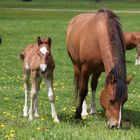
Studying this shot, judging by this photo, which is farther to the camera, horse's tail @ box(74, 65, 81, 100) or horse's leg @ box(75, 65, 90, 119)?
horse's tail @ box(74, 65, 81, 100)

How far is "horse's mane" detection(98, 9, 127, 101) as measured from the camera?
836cm

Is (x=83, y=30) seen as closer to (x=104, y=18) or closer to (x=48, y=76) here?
(x=104, y=18)

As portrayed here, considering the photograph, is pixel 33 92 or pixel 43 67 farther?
pixel 33 92

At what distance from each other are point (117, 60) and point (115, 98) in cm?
77

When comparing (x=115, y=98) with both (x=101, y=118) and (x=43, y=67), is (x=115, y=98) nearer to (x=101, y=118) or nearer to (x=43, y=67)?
(x=43, y=67)

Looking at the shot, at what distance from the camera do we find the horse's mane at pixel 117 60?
27.4ft

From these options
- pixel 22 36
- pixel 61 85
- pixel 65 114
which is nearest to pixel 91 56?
pixel 65 114

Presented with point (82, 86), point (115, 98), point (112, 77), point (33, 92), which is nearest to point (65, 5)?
point (82, 86)

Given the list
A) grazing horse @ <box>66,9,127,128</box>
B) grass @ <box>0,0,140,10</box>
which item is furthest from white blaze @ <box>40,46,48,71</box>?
grass @ <box>0,0,140,10</box>

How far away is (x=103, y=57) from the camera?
9.20m

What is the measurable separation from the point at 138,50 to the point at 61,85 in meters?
9.05

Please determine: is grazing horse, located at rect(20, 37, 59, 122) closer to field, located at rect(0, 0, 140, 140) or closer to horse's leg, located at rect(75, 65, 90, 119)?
field, located at rect(0, 0, 140, 140)

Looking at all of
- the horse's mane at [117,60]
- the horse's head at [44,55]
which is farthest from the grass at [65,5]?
the horse's head at [44,55]

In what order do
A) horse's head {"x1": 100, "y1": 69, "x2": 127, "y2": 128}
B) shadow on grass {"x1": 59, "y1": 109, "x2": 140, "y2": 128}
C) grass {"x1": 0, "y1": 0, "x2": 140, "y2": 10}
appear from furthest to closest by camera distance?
grass {"x1": 0, "y1": 0, "x2": 140, "y2": 10} → shadow on grass {"x1": 59, "y1": 109, "x2": 140, "y2": 128} → horse's head {"x1": 100, "y1": 69, "x2": 127, "y2": 128}
